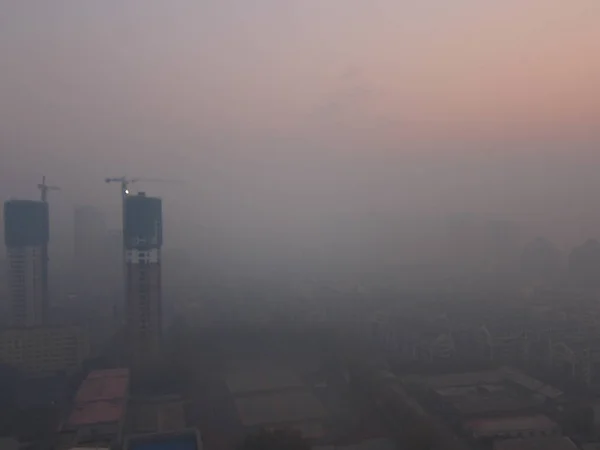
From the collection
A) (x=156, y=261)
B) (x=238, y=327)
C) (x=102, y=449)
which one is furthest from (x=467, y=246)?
(x=102, y=449)

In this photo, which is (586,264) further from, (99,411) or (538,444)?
(99,411)

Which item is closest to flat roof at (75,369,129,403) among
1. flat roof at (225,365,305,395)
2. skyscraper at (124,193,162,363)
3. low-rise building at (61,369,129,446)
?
low-rise building at (61,369,129,446)

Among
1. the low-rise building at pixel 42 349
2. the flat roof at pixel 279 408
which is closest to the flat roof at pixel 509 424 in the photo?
the flat roof at pixel 279 408

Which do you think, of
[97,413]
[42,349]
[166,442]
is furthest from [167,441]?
[42,349]

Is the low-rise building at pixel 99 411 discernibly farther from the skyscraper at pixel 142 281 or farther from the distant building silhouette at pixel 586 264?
the distant building silhouette at pixel 586 264

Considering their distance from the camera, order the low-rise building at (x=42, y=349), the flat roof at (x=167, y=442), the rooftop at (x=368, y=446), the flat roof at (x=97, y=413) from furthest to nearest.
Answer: the low-rise building at (x=42, y=349)
the flat roof at (x=97, y=413)
the rooftop at (x=368, y=446)
the flat roof at (x=167, y=442)

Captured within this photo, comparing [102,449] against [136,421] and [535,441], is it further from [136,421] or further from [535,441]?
[535,441]

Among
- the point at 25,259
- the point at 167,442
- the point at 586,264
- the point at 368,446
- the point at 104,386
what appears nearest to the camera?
the point at 167,442

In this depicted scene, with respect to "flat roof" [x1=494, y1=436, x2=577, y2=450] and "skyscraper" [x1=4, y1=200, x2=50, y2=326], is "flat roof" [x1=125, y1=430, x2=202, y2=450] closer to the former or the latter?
"flat roof" [x1=494, y1=436, x2=577, y2=450]
